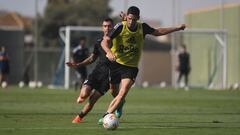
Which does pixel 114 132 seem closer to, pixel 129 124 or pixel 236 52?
pixel 129 124

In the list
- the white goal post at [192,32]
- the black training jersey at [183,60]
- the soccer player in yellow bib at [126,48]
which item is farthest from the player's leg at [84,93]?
the white goal post at [192,32]

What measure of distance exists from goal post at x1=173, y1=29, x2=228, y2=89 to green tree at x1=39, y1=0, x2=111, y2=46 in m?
38.3

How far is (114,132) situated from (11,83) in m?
38.7

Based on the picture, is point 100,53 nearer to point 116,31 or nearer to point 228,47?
point 116,31

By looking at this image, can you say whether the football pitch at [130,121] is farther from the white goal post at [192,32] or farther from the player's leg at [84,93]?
the white goal post at [192,32]

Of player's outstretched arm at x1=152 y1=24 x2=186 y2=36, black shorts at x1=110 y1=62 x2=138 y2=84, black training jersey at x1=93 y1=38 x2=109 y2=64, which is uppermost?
player's outstretched arm at x1=152 y1=24 x2=186 y2=36

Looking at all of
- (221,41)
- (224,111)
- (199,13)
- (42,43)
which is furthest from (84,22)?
(224,111)

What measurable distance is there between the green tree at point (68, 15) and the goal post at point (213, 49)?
38.3 m

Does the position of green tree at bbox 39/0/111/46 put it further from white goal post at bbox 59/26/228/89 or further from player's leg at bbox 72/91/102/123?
player's leg at bbox 72/91/102/123

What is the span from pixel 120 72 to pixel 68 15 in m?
79.6

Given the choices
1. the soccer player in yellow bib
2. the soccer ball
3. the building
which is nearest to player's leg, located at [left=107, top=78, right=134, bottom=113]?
the soccer player in yellow bib

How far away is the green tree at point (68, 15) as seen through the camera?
90.6 m

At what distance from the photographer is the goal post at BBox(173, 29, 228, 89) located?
141 ft

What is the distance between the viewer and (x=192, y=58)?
2079 inches
